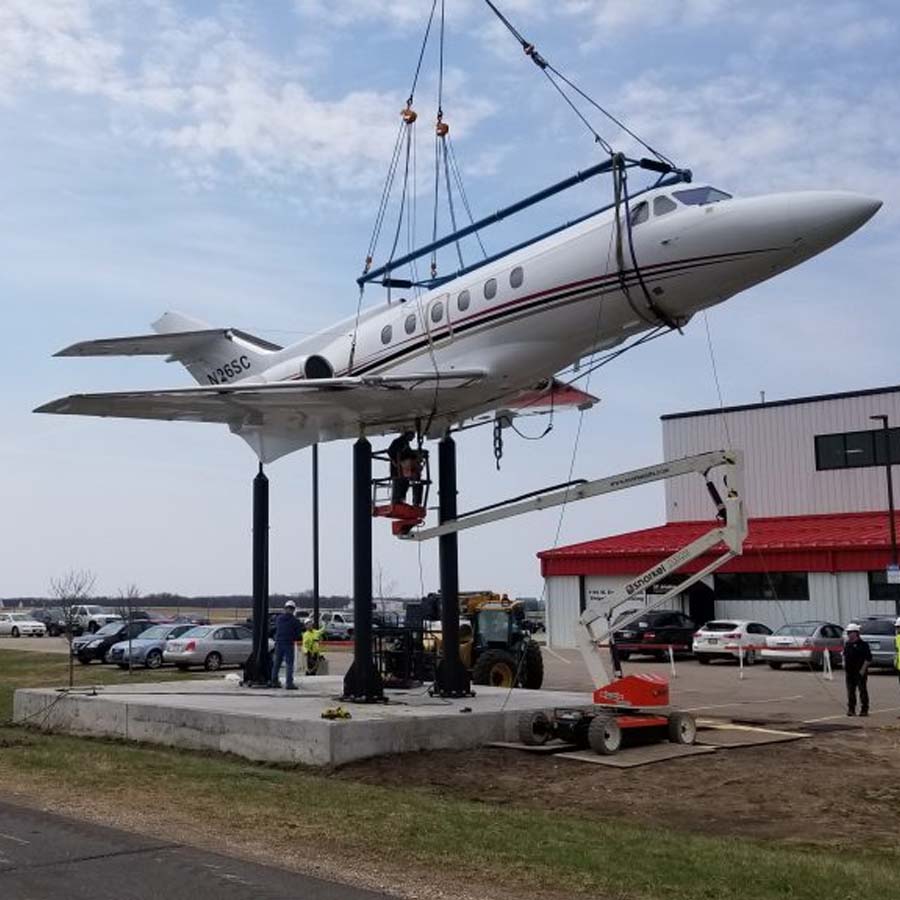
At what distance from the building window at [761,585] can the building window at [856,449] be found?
5.79m

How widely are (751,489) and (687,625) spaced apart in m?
10.6

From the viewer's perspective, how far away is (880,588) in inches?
1481

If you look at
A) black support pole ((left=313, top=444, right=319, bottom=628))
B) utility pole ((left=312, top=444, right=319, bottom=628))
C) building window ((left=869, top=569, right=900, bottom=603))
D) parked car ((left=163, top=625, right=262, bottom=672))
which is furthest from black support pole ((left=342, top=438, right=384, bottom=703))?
building window ((left=869, top=569, right=900, bottom=603))

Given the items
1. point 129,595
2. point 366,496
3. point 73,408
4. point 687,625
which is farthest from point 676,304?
→ point 129,595

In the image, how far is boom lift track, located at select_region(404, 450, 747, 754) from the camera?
15141mm

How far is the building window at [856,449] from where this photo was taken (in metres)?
42.2

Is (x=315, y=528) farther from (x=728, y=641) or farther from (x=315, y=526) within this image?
(x=728, y=641)

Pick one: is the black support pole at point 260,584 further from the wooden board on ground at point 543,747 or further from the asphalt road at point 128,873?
the asphalt road at point 128,873

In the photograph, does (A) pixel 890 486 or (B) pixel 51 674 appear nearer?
(B) pixel 51 674

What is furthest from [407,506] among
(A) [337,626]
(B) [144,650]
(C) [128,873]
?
(A) [337,626]

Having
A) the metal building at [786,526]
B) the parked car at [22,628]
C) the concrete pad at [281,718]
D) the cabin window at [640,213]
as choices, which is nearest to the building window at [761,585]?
the metal building at [786,526]

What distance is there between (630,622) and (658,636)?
22134mm

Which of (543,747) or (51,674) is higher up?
(51,674)

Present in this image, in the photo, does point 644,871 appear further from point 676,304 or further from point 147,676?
point 147,676
